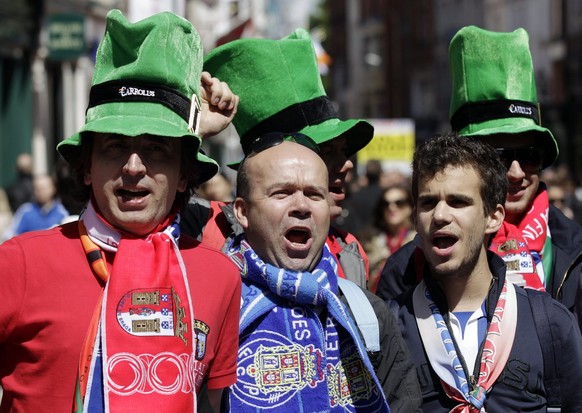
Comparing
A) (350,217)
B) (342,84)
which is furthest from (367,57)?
(350,217)

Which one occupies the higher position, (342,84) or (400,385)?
(342,84)

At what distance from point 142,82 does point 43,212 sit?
21.3ft

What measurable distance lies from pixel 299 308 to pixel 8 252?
3.22 ft

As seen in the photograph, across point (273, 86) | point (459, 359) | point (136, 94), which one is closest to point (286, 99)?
point (273, 86)

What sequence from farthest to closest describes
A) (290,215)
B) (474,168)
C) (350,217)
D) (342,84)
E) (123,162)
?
1. (342,84)
2. (350,217)
3. (474,168)
4. (290,215)
5. (123,162)

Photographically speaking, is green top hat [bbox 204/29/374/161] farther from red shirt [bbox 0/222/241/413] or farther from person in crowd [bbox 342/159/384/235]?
person in crowd [bbox 342/159/384/235]

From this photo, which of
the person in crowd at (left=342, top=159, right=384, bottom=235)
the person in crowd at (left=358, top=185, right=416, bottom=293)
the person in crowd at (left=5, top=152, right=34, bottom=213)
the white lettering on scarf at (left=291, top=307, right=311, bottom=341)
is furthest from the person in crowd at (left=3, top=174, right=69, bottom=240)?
the white lettering on scarf at (left=291, top=307, right=311, bottom=341)

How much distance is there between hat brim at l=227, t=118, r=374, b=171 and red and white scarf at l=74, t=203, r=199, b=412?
1.20m

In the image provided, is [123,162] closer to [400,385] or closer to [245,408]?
[245,408]

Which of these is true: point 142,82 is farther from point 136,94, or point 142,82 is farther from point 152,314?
point 152,314

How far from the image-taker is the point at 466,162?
4.18 meters

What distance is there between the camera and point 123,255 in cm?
336

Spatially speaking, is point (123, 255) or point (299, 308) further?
point (299, 308)

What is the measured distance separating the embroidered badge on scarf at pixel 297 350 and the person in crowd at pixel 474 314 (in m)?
0.36
